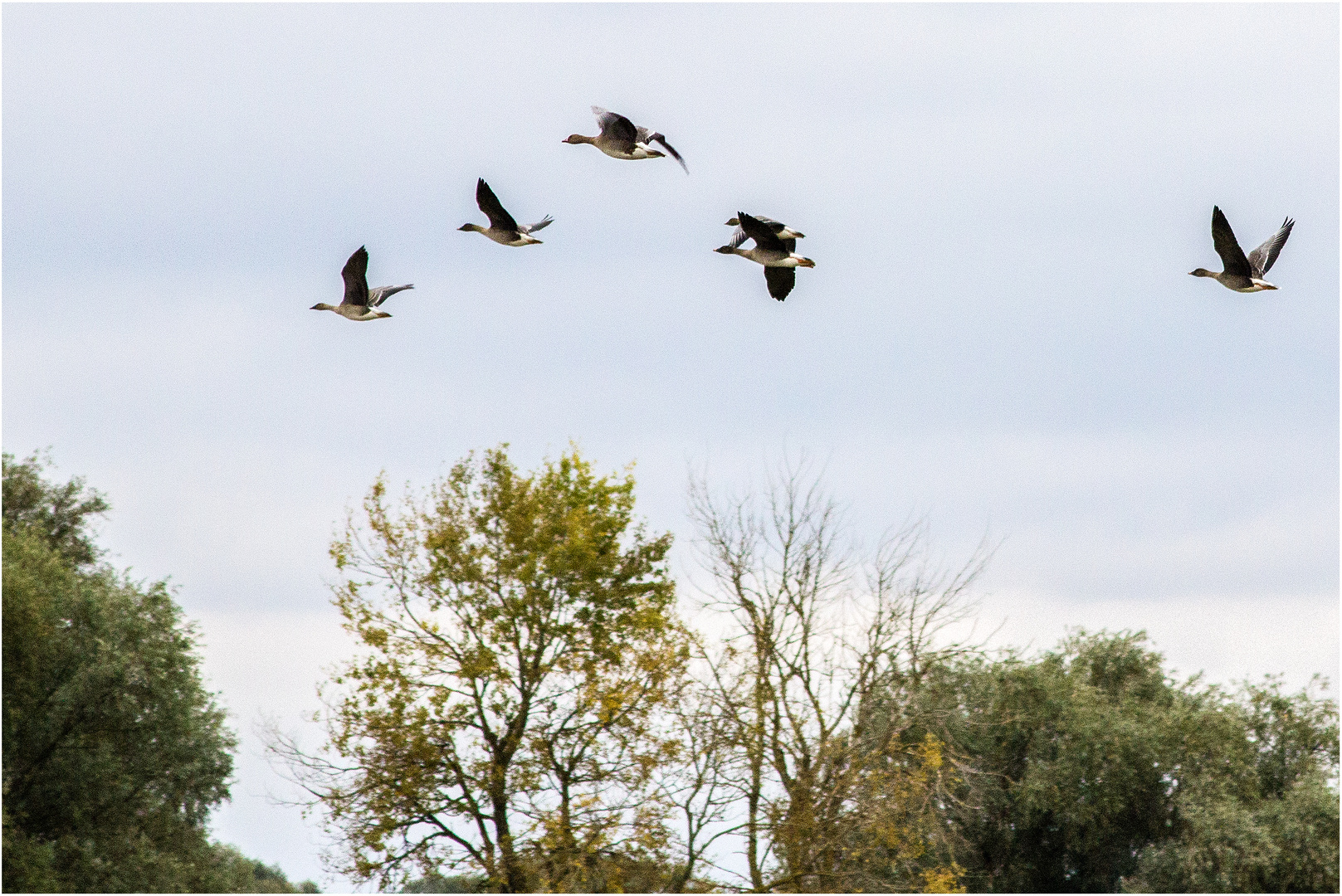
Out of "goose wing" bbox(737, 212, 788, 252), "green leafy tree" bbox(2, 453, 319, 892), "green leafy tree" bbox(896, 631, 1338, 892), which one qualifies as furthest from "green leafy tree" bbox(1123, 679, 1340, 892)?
"goose wing" bbox(737, 212, 788, 252)

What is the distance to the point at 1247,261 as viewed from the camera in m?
18.8

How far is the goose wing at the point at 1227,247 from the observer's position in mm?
17944

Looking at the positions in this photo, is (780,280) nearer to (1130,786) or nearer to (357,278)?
(357,278)

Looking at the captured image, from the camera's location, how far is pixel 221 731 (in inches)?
1554

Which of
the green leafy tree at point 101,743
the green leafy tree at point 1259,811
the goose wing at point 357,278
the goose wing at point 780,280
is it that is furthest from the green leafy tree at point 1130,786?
the goose wing at point 357,278

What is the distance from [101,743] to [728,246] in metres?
23.9

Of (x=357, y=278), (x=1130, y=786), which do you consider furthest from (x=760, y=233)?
(x=1130, y=786)

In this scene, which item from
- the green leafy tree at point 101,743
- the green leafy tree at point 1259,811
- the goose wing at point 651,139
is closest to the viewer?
the goose wing at point 651,139

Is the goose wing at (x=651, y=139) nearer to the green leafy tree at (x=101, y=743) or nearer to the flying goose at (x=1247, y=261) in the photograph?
the flying goose at (x=1247, y=261)

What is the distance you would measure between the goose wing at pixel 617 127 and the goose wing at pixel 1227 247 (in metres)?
6.56

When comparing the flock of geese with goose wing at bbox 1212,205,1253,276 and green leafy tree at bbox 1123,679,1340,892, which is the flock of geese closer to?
goose wing at bbox 1212,205,1253,276

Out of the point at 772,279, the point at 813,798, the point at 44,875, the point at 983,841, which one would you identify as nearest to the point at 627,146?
the point at 772,279

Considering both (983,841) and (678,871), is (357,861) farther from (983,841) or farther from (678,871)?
(983,841)

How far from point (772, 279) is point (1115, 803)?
28626 millimetres
